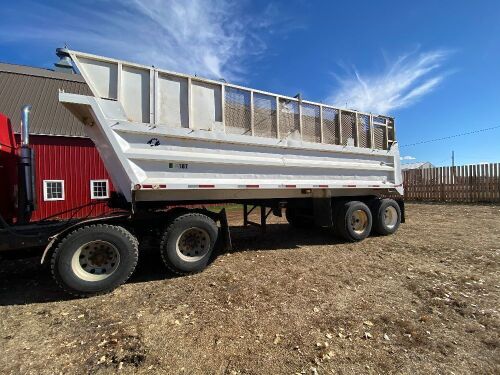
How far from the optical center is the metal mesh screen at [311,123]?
717 centimetres

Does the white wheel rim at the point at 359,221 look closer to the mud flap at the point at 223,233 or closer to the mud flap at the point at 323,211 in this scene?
the mud flap at the point at 323,211

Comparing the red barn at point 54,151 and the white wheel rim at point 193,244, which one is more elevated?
the red barn at point 54,151

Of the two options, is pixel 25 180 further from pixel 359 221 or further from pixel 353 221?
pixel 359 221

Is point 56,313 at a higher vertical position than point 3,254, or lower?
lower

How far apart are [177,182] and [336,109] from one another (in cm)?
442

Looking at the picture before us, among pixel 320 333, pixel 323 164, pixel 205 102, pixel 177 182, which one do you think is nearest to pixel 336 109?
pixel 323 164

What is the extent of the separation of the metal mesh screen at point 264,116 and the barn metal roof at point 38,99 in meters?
11.3

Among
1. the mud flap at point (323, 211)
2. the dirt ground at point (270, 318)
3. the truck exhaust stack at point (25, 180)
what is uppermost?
the truck exhaust stack at point (25, 180)

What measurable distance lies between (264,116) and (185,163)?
79.0 inches

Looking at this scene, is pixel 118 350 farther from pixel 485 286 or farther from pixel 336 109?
pixel 336 109

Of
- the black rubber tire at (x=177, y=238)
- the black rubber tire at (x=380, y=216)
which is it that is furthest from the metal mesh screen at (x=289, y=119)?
the black rubber tire at (x=380, y=216)

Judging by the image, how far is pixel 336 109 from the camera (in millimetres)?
7805

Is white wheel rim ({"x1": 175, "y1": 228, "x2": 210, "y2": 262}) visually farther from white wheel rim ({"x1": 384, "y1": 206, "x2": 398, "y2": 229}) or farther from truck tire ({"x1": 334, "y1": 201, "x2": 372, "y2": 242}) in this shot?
white wheel rim ({"x1": 384, "y1": 206, "x2": 398, "y2": 229})

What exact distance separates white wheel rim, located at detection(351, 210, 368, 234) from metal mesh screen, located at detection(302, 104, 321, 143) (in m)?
2.12
